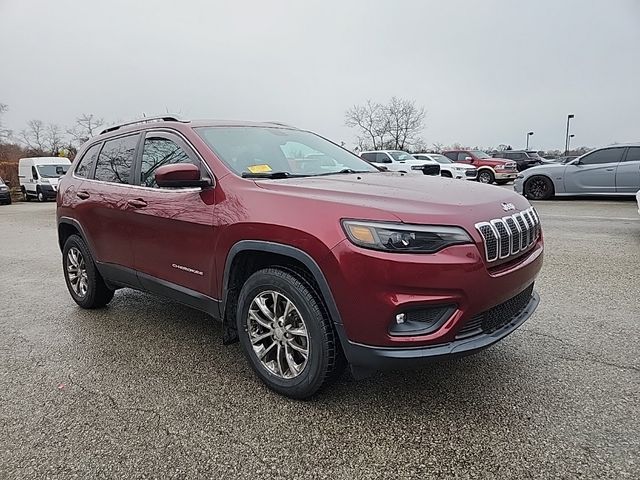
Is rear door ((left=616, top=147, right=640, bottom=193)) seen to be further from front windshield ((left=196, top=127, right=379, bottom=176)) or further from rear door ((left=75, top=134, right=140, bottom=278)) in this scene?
rear door ((left=75, top=134, right=140, bottom=278))

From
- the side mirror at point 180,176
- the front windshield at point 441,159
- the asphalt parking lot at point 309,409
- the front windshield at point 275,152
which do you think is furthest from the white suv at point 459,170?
the side mirror at point 180,176

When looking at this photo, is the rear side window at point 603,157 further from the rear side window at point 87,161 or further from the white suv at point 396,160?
the rear side window at point 87,161

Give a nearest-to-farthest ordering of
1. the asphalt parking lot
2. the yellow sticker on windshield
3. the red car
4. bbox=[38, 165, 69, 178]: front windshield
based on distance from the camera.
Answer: the asphalt parking lot, the yellow sticker on windshield, the red car, bbox=[38, 165, 69, 178]: front windshield

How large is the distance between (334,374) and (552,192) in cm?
1322

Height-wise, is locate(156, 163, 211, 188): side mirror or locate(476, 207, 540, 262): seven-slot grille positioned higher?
locate(156, 163, 211, 188): side mirror

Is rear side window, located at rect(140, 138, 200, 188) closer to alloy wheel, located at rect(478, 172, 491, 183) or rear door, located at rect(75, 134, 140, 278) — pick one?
rear door, located at rect(75, 134, 140, 278)

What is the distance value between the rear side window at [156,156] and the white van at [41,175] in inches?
831

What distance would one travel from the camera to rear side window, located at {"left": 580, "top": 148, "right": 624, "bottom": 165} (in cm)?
1262

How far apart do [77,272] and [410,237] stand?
12.2 ft

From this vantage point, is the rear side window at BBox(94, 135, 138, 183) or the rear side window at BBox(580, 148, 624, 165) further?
the rear side window at BBox(580, 148, 624, 165)

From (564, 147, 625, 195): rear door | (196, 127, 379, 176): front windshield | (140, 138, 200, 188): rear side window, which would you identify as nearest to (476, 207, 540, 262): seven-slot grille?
(196, 127, 379, 176): front windshield

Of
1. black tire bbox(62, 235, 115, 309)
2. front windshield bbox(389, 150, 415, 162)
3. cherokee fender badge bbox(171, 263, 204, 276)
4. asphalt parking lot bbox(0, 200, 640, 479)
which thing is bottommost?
asphalt parking lot bbox(0, 200, 640, 479)

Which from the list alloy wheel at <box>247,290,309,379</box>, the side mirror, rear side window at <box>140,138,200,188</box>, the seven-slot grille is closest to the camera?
the seven-slot grille

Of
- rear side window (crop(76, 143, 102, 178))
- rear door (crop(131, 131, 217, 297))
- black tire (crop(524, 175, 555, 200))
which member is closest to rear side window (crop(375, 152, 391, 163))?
black tire (crop(524, 175, 555, 200))
